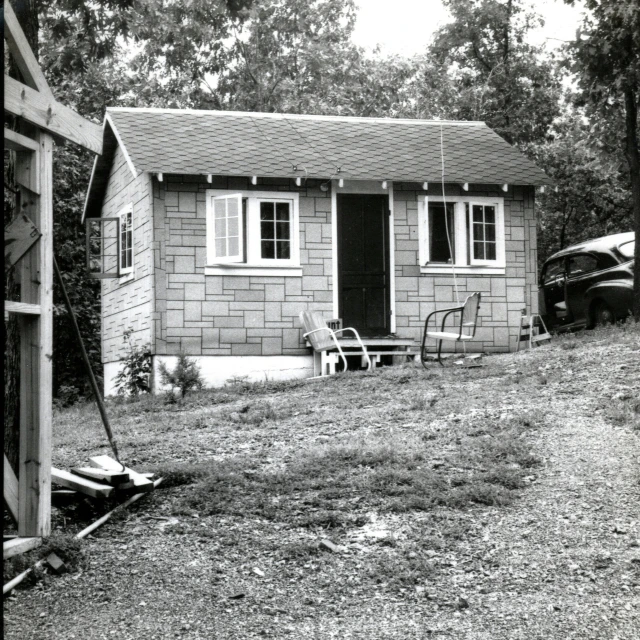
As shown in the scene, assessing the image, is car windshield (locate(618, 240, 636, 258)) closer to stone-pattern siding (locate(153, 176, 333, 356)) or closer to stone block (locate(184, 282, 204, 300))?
stone-pattern siding (locate(153, 176, 333, 356))

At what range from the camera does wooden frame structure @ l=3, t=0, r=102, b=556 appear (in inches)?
204

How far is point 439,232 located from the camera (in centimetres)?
1605

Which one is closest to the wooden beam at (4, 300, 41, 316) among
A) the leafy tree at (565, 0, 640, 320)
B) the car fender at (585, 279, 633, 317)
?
the leafy tree at (565, 0, 640, 320)

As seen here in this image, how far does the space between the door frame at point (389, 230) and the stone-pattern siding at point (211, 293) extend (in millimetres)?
290

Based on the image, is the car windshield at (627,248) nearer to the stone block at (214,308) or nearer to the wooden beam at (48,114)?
the stone block at (214,308)

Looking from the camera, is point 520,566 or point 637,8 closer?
point 520,566

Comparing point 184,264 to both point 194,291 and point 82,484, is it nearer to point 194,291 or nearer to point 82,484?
point 194,291

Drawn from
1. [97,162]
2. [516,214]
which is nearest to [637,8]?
[516,214]

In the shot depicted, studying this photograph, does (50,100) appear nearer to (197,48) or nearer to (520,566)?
(520,566)

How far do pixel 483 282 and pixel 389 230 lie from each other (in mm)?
1813

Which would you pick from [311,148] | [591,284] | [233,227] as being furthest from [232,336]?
[591,284]

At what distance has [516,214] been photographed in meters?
16.2

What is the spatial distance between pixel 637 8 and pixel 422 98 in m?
14.7

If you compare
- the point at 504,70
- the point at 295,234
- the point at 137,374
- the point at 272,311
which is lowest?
the point at 137,374
